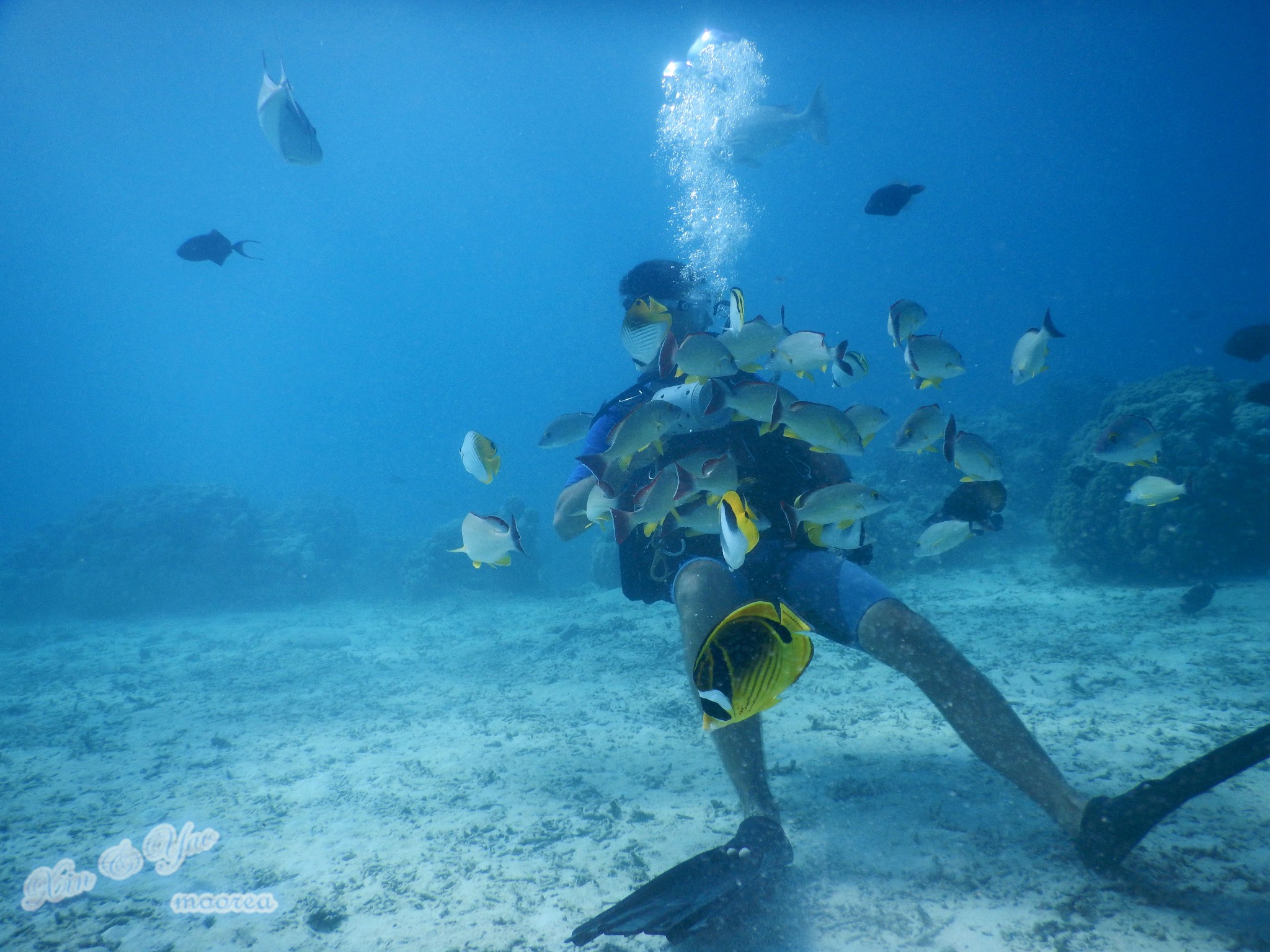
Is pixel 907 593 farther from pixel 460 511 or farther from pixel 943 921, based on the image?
pixel 460 511

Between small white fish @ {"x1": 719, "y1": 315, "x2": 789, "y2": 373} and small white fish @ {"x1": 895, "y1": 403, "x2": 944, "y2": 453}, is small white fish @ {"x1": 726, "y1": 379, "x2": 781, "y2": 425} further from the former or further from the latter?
small white fish @ {"x1": 895, "y1": 403, "x2": 944, "y2": 453}

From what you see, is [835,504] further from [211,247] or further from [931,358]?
[211,247]

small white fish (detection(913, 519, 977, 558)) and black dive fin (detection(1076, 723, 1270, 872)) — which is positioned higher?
small white fish (detection(913, 519, 977, 558))

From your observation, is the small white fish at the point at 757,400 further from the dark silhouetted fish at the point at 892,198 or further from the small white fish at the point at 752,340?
the dark silhouetted fish at the point at 892,198

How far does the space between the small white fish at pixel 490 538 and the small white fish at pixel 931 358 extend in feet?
9.59

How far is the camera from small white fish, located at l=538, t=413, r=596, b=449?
3.76 metres

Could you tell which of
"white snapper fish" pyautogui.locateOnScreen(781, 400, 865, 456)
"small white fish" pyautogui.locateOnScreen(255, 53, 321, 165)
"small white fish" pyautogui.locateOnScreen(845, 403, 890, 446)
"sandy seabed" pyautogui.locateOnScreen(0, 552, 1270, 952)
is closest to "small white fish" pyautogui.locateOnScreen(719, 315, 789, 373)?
"white snapper fish" pyautogui.locateOnScreen(781, 400, 865, 456)

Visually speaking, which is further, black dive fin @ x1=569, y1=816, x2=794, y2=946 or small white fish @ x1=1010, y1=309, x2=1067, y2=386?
small white fish @ x1=1010, y1=309, x2=1067, y2=386

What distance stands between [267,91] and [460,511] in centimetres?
2638

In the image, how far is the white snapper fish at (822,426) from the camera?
2.67 metres

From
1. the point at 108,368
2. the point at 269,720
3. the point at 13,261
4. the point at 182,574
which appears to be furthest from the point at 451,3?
the point at 108,368

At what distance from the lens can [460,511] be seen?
2970 centimetres

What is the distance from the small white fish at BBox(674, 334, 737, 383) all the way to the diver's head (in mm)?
1127

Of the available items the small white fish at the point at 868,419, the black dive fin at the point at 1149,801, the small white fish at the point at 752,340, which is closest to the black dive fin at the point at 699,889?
the black dive fin at the point at 1149,801
